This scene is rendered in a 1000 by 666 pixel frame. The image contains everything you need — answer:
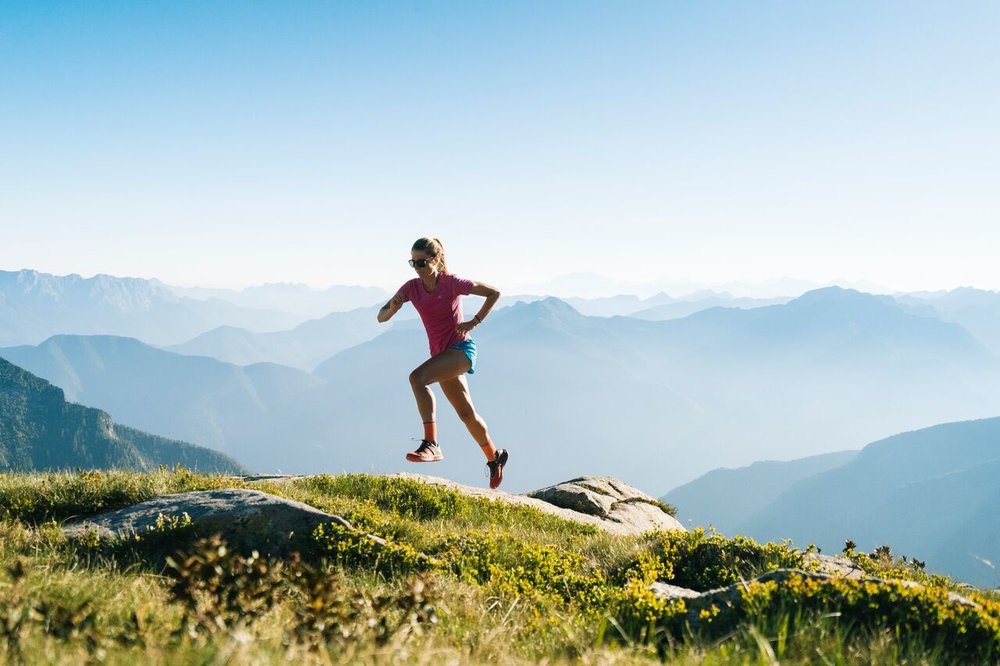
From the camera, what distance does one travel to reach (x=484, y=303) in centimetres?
1027

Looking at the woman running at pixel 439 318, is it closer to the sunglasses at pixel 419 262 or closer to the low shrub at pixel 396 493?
the sunglasses at pixel 419 262

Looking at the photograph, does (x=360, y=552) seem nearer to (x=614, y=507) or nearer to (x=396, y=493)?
(x=396, y=493)

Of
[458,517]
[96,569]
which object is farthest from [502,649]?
[458,517]

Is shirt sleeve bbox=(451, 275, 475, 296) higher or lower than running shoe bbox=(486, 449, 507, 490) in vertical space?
higher

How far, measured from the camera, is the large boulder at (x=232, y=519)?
20.6 ft

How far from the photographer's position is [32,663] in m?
2.53

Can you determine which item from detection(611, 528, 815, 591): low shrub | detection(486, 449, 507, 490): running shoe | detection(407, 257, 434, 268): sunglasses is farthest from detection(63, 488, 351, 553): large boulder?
detection(486, 449, 507, 490): running shoe

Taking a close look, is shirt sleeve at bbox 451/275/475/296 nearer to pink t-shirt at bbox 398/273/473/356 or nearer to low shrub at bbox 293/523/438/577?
pink t-shirt at bbox 398/273/473/356

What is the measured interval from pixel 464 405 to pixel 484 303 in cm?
192

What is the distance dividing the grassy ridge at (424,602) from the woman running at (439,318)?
2617 mm

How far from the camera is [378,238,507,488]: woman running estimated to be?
32.5ft

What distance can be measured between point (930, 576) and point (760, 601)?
190 inches

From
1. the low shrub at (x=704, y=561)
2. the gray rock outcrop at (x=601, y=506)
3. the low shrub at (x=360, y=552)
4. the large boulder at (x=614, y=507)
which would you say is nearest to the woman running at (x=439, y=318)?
the gray rock outcrop at (x=601, y=506)

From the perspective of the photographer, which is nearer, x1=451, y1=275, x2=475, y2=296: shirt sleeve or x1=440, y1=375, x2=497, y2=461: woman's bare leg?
x1=451, y1=275, x2=475, y2=296: shirt sleeve
